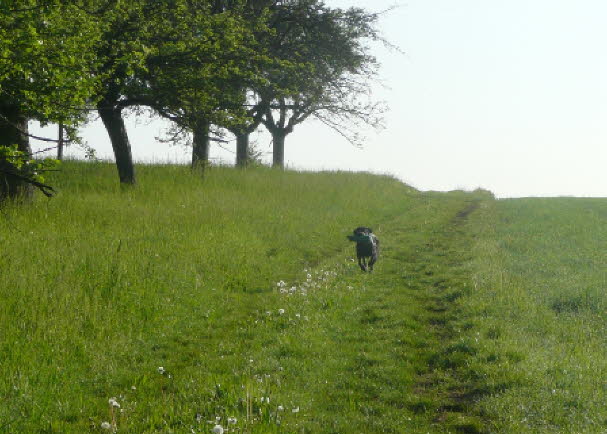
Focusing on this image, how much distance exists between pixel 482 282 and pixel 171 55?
14966 millimetres

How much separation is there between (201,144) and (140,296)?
19365mm

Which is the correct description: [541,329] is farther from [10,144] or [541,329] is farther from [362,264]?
[10,144]

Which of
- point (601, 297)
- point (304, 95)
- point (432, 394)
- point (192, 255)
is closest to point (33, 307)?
point (192, 255)

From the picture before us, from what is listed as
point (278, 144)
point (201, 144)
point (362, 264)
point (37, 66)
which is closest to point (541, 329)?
point (362, 264)

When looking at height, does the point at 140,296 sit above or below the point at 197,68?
below

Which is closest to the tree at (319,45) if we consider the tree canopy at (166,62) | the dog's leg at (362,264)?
the tree canopy at (166,62)

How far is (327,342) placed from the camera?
985 cm

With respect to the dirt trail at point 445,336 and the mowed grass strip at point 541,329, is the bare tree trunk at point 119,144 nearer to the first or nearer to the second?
the dirt trail at point 445,336

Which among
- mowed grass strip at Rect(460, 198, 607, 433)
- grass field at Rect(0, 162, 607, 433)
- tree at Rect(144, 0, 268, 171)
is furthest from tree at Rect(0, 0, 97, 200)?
mowed grass strip at Rect(460, 198, 607, 433)

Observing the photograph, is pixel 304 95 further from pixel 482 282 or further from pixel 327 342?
pixel 327 342

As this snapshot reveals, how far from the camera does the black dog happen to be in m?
14.5

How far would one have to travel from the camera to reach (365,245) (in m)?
14.9

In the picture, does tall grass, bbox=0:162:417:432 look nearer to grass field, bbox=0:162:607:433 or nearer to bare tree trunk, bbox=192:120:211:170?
grass field, bbox=0:162:607:433

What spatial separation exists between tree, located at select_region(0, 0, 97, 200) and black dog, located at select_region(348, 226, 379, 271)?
7894mm
